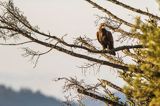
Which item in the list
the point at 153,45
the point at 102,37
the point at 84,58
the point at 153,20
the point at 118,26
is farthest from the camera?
the point at 102,37

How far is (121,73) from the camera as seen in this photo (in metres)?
15.7

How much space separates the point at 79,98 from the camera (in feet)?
55.3

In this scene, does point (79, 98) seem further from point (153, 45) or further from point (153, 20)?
point (153, 45)

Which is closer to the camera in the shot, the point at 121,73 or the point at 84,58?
the point at 84,58

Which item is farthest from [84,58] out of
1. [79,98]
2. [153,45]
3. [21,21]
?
[79,98]

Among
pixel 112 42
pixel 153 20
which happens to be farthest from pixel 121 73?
pixel 153 20

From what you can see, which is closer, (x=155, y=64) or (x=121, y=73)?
(x=155, y=64)

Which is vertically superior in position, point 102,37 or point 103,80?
point 102,37

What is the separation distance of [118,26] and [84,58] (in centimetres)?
269

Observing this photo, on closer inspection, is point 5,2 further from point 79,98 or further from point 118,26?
point 79,98

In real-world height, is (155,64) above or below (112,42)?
below

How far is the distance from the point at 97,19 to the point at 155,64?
15.1ft

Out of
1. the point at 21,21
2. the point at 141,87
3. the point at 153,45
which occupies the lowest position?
the point at 141,87

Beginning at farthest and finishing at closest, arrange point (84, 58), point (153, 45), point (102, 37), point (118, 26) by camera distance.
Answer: point (102, 37), point (118, 26), point (84, 58), point (153, 45)
